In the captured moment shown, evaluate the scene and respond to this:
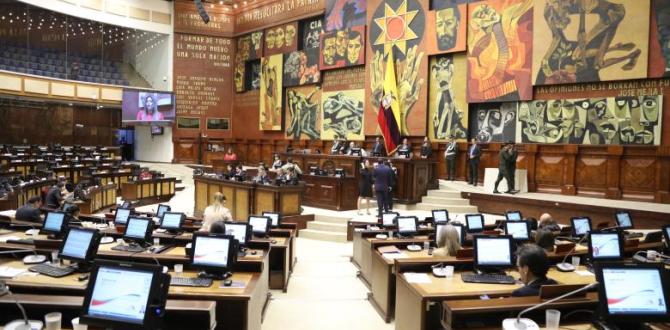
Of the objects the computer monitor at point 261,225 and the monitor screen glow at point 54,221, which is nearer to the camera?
the monitor screen glow at point 54,221

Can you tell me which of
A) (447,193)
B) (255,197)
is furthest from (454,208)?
(255,197)

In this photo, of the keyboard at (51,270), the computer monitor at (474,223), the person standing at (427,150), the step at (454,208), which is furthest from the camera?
the person standing at (427,150)

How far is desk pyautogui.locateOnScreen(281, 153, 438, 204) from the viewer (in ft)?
39.4

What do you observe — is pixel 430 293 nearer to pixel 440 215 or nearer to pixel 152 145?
pixel 440 215

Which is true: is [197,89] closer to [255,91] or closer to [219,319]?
[255,91]

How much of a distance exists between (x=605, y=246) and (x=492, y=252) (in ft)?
4.87

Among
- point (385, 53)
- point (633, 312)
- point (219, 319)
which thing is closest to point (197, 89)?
point (385, 53)

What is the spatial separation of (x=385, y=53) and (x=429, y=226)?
30.1 ft

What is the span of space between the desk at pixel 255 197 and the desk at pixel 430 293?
20.1 feet

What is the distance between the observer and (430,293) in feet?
13.5

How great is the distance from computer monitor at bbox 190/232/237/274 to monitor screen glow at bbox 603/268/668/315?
123 inches

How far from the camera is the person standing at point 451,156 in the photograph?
43.8 ft

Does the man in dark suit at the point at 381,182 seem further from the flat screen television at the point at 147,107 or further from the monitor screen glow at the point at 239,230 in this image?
the flat screen television at the point at 147,107

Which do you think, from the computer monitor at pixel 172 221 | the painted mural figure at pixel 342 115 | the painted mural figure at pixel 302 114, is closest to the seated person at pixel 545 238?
the computer monitor at pixel 172 221
